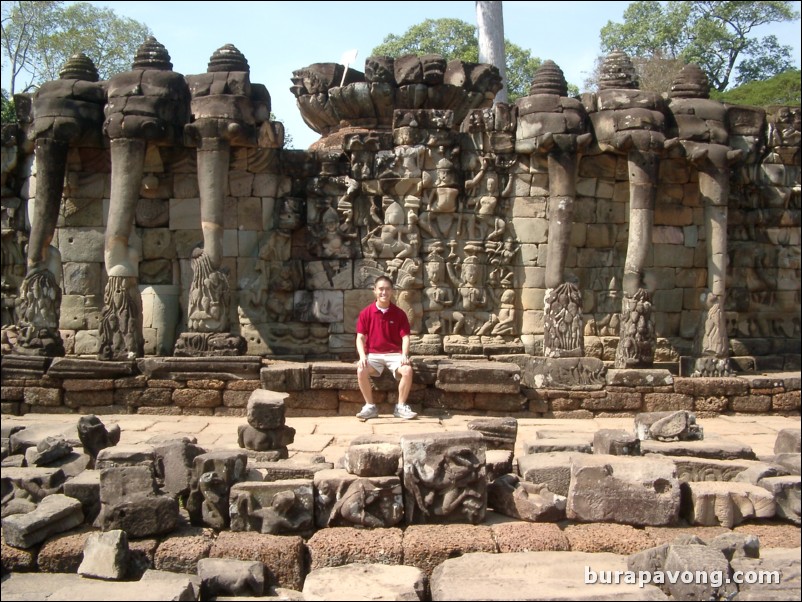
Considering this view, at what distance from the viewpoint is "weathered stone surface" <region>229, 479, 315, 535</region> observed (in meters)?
6.22

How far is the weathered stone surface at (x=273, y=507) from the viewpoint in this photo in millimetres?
6223

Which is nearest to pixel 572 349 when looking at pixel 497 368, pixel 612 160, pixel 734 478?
pixel 497 368

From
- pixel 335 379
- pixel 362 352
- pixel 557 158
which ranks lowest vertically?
pixel 335 379

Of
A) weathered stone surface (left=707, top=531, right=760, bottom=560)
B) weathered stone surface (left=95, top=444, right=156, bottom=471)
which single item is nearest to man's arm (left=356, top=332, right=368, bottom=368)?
weathered stone surface (left=95, top=444, right=156, bottom=471)

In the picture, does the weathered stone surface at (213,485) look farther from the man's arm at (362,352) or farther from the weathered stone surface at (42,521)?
the man's arm at (362,352)

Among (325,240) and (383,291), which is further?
(325,240)

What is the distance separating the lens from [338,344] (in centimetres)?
1210

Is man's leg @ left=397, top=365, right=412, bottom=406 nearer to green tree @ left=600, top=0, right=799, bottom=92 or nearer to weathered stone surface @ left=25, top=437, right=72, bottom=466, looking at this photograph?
weathered stone surface @ left=25, top=437, right=72, bottom=466

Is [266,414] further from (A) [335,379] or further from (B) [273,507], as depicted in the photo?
(A) [335,379]

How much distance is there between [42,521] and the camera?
238 inches

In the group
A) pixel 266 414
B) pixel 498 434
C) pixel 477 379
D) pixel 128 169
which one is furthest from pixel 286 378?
pixel 128 169

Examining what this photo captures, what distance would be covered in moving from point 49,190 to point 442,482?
7106 millimetres

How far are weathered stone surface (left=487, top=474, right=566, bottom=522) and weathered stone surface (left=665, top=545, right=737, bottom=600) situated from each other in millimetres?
1033

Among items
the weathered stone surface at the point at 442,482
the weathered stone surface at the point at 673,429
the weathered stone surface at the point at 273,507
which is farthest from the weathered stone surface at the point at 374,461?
the weathered stone surface at the point at 673,429
